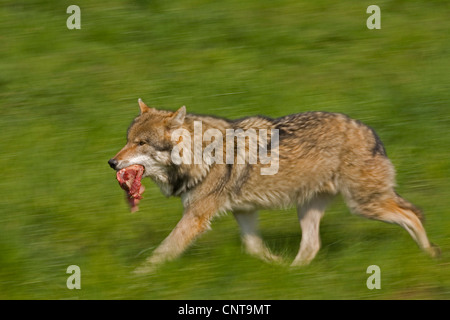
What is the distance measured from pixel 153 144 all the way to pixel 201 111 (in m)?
3.43

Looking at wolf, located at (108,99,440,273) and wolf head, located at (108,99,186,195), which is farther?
wolf, located at (108,99,440,273)

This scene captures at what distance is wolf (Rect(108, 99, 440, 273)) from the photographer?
793 cm

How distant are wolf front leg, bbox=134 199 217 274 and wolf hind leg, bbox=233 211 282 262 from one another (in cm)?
46

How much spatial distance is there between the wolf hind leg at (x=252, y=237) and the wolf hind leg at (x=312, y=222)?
0.34 meters

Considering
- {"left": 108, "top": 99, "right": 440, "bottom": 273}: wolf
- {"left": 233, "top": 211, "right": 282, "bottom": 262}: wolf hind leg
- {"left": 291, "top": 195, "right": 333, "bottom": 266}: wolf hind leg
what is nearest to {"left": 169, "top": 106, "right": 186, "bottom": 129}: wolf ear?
{"left": 108, "top": 99, "right": 440, "bottom": 273}: wolf

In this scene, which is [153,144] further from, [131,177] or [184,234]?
[184,234]

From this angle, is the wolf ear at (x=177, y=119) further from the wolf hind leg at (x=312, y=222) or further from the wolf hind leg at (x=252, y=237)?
the wolf hind leg at (x=312, y=222)

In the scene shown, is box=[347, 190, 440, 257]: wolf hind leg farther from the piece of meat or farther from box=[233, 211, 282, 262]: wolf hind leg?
the piece of meat

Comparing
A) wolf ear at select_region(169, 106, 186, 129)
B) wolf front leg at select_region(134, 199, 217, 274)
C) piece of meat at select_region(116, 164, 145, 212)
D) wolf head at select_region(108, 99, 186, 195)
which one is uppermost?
wolf ear at select_region(169, 106, 186, 129)

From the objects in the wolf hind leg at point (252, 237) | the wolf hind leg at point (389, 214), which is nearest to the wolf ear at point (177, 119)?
the wolf hind leg at point (252, 237)

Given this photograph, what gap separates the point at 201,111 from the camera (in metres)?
11.2

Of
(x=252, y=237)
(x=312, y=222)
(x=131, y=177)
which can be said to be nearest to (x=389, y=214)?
(x=312, y=222)

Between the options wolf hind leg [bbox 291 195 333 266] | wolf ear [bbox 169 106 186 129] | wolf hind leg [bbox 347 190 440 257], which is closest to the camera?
wolf ear [bbox 169 106 186 129]

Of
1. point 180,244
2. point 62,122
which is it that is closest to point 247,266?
point 180,244
